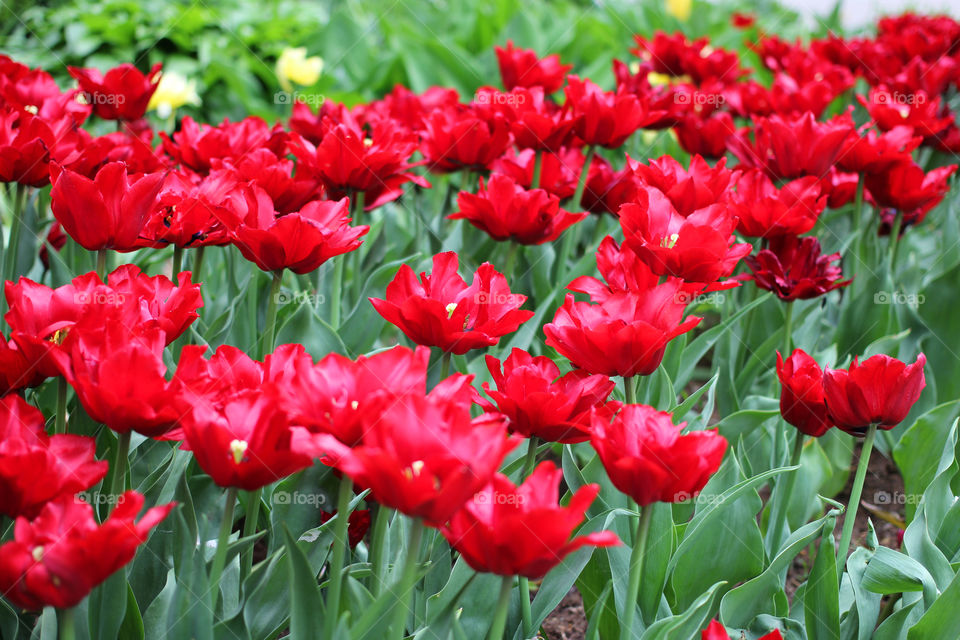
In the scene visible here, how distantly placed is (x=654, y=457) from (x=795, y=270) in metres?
0.94

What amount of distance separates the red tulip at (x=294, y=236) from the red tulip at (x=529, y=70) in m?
1.25

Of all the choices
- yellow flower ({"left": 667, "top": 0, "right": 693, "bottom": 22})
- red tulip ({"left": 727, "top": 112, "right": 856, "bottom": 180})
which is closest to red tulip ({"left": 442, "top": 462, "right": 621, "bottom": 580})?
red tulip ({"left": 727, "top": 112, "right": 856, "bottom": 180})

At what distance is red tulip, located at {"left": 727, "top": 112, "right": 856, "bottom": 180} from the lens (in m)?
2.09

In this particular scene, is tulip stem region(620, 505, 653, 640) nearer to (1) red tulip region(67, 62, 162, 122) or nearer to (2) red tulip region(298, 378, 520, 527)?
(2) red tulip region(298, 378, 520, 527)

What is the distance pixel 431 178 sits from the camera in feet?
9.79

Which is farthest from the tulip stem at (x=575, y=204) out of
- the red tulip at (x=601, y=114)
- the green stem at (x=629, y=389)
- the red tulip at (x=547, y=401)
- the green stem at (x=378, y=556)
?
the green stem at (x=378, y=556)

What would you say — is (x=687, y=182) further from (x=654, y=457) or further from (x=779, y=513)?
(x=654, y=457)

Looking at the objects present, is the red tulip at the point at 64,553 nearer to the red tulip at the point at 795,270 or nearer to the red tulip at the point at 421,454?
the red tulip at the point at 421,454

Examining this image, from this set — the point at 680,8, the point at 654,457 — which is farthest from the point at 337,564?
the point at 680,8

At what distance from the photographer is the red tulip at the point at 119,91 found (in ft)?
6.79

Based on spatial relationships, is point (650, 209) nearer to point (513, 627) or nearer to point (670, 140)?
point (513, 627)

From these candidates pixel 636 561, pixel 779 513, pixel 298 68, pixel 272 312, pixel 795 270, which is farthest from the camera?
pixel 298 68

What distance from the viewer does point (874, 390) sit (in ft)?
4.18

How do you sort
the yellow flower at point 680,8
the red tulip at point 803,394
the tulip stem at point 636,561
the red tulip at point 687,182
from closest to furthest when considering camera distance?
the tulip stem at point 636,561, the red tulip at point 803,394, the red tulip at point 687,182, the yellow flower at point 680,8
